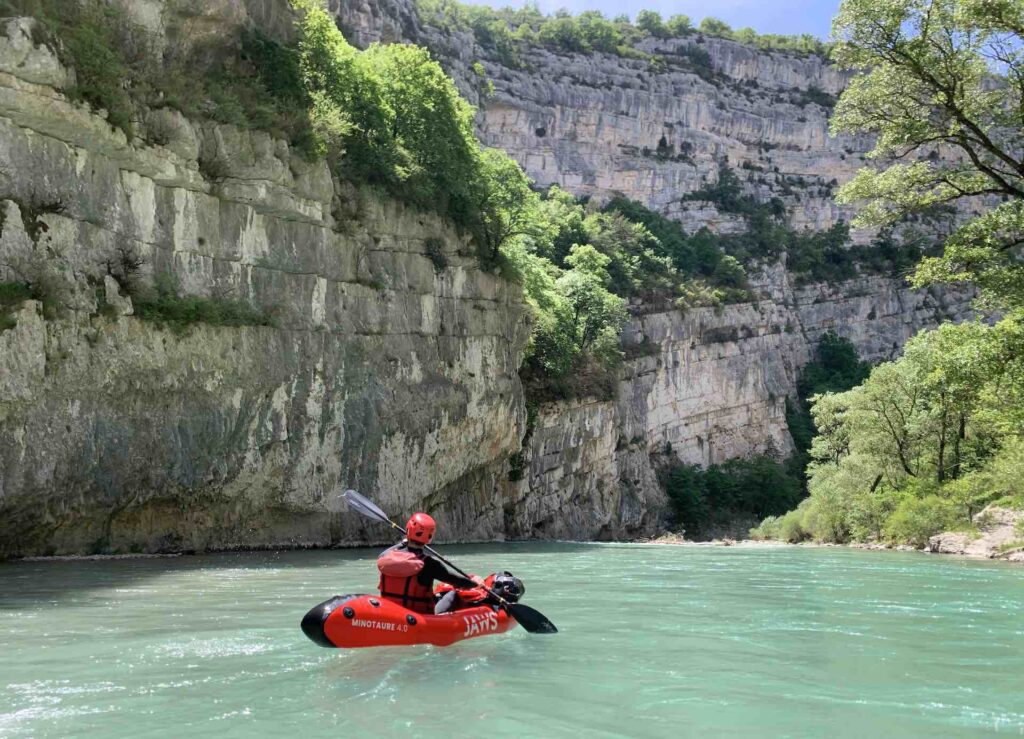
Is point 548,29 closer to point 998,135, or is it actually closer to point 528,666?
point 998,135

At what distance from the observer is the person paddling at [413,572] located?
31.5 ft

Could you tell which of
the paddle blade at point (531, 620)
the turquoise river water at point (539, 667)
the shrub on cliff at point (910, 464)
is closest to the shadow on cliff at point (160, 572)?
the turquoise river water at point (539, 667)

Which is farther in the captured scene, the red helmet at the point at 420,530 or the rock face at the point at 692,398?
the rock face at the point at 692,398

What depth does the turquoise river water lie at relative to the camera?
6512 millimetres

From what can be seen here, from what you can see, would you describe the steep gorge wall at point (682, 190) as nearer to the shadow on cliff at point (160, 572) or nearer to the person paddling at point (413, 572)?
the shadow on cliff at point (160, 572)

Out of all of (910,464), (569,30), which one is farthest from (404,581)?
(569,30)

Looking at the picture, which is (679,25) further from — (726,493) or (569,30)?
(726,493)

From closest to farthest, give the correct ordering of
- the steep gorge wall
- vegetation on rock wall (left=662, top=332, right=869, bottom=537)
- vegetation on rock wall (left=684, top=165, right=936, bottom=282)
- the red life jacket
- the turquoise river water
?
the turquoise river water
the red life jacket
the steep gorge wall
vegetation on rock wall (left=662, top=332, right=869, bottom=537)
vegetation on rock wall (left=684, top=165, right=936, bottom=282)

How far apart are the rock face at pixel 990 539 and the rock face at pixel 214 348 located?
16.4 meters

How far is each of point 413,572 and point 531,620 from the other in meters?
1.68

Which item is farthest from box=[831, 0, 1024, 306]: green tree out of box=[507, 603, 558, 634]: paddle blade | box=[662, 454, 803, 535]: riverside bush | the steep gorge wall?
box=[662, 454, 803, 535]: riverside bush

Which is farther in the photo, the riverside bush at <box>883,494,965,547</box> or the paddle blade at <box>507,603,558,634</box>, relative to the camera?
the riverside bush at <box>883,494,965,547</box>

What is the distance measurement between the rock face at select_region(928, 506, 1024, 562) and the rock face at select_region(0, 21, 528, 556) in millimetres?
16422

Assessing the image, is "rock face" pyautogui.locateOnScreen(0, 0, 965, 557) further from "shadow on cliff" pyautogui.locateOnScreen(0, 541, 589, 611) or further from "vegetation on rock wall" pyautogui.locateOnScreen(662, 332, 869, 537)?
"vegetation on rock wall" pyautogui.locateOnScreen(662, 332, 869, 537)
